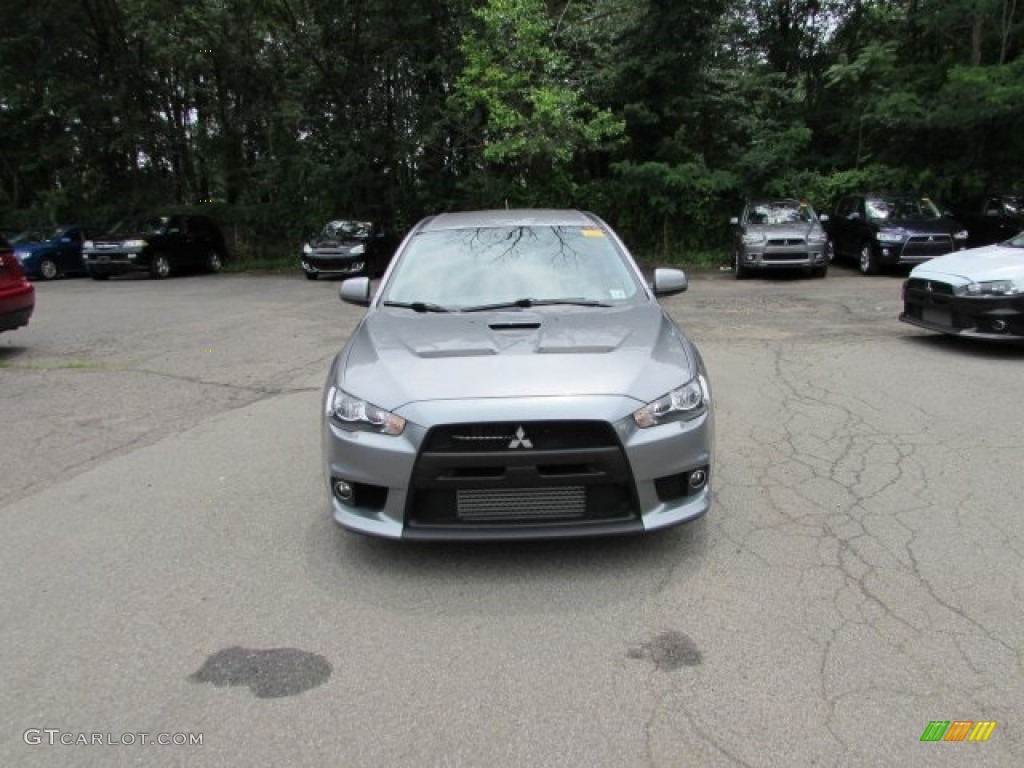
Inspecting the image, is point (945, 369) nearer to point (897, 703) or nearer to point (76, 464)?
point (897, 703)

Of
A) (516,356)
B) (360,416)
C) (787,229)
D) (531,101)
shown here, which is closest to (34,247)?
(531,101)

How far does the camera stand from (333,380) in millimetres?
4070

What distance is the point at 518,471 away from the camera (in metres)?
3.57

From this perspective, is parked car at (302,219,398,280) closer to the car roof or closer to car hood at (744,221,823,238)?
car hood at (744,221,823,238)

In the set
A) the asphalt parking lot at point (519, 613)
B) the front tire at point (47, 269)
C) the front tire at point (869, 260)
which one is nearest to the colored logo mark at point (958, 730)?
the asphalt parking lot at point (519, 613)

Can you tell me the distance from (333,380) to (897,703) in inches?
110

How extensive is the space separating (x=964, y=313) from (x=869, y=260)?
30.5 feet

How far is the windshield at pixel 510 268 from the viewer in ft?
16.2

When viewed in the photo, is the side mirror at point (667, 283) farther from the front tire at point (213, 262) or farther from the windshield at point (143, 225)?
the front tire at point (213, 262)

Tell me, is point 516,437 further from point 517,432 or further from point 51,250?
point 51,250

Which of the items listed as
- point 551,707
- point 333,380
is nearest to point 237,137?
point 333,380

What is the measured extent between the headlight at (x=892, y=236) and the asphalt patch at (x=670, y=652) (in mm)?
15613

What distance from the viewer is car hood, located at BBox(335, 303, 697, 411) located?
12.1ft

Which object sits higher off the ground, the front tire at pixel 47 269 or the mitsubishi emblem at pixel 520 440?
the mitsubishi emblem at pixel 520 440
